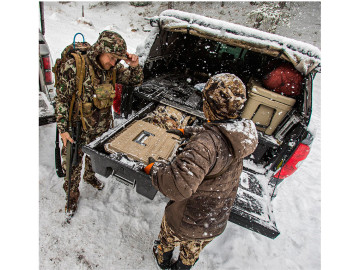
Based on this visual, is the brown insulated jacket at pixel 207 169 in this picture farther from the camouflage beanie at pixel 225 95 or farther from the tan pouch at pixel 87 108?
the tan pouch at pixel 87 108

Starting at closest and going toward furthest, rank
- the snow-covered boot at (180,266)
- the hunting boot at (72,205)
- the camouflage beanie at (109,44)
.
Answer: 1. the camouflage beanie at (109,44)
2. the snow-covered boot at (180,266)
3. the hunting boot at (72,205)

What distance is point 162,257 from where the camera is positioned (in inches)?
83.0

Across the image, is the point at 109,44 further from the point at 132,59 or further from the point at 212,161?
the point at 212,161

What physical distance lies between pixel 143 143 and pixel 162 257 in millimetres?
1274

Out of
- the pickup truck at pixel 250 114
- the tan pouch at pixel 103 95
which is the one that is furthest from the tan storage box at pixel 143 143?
the tan pouch at pixel 103 95

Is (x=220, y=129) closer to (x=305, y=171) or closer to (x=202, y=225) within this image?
(x=202, y=225)

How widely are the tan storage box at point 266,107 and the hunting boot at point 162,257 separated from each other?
7.36ft

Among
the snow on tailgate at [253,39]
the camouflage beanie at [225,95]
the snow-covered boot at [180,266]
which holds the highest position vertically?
the snow on tailgate at [253,39]

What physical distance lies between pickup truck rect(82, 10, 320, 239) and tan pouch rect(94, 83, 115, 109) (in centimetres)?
32

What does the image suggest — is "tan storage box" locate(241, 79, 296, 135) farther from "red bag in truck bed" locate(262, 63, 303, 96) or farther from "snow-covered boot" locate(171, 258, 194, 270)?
"snow-covered boot" locate(171, 258, 194, 270)

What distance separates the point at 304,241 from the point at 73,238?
3322 millimetres

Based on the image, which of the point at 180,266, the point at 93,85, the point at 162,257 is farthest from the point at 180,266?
the point at 93,85

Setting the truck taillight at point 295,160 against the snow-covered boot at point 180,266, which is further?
the truck taillight at point 295,160

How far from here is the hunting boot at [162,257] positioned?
6.85 ft
